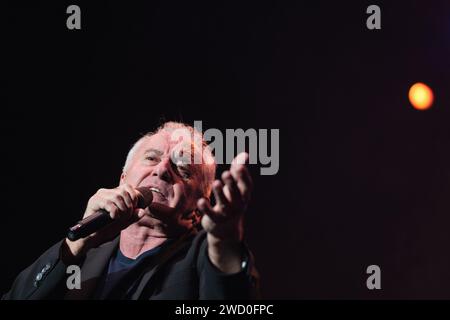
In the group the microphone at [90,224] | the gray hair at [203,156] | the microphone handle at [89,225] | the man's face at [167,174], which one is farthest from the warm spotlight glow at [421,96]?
the microphone handle at [89,225]

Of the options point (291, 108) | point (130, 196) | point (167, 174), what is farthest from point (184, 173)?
point (291, 108)

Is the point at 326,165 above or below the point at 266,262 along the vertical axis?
above

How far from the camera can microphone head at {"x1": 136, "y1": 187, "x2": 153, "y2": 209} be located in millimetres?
1533

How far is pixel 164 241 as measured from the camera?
66.1 inches

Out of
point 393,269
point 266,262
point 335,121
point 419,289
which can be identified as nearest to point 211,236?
point 266,262

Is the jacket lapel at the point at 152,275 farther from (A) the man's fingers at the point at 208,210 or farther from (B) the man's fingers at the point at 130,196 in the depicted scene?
(A) the man's fingers at the point at 208,210

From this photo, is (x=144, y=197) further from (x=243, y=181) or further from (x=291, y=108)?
(x=291, y=108)

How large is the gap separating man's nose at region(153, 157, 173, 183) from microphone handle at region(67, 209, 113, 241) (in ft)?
1.24

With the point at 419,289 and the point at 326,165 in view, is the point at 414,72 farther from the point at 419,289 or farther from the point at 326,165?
the point at 419,289

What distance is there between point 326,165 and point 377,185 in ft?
1.02

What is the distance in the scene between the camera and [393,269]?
243 cm

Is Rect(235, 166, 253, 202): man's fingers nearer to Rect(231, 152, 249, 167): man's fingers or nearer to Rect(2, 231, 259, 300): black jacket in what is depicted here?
Rect(231, 152, 249, 167): man's fingers

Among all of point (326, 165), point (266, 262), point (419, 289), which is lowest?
point (419, 289)

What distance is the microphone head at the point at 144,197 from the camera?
1.53 meters
